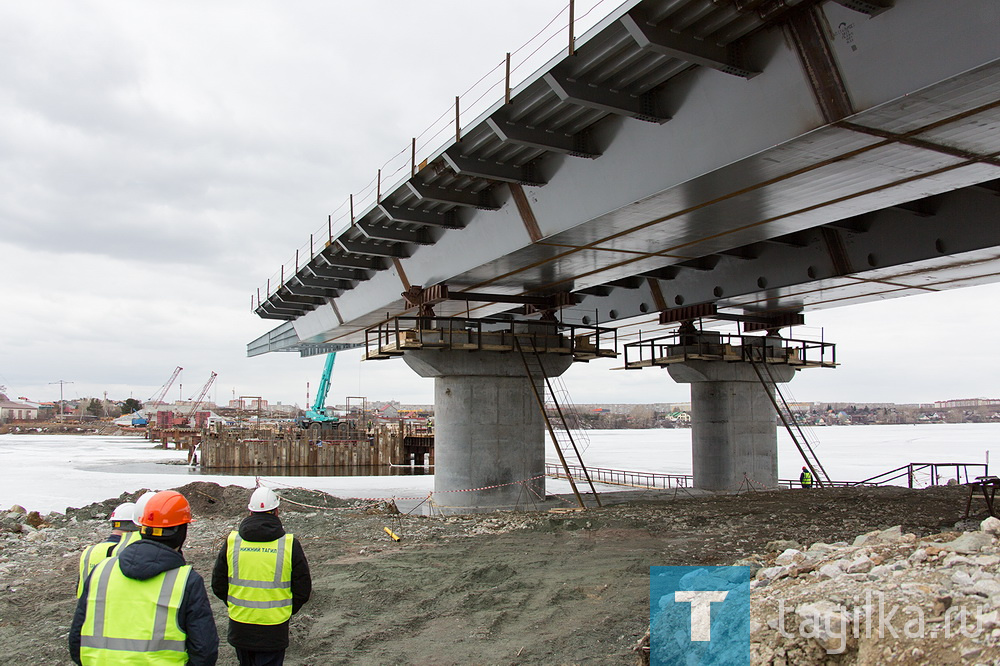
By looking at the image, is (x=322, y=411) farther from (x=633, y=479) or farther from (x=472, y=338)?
(x=472, y=338)

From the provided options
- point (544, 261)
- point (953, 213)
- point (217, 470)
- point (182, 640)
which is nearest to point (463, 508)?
point (544, 261)

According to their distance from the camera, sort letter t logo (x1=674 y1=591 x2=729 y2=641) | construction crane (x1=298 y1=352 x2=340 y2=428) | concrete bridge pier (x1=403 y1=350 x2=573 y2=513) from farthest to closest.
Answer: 1. construction crane (x1=298 y1=352 x2=340 y2=428)
2. concrete bridge pier (x1=403 y1=350 x2=573 y2=513)
3. letter t logo (x1=674 y1=591 x2=729 y2=641)

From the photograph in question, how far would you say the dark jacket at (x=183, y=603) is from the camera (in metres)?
3.65

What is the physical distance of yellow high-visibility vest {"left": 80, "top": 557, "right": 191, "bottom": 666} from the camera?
3.66 meters

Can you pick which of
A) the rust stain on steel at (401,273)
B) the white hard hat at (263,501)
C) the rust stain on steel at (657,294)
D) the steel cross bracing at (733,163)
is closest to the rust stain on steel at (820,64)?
the steel cross bracing at (733,163)

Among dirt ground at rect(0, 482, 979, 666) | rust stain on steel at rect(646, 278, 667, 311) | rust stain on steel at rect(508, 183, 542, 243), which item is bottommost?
dirt ground at rect(0, 482, 979, 666)

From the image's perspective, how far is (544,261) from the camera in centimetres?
1440

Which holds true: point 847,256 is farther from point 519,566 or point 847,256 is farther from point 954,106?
point 519,566

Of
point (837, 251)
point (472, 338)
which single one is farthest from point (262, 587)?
point (837, 251)

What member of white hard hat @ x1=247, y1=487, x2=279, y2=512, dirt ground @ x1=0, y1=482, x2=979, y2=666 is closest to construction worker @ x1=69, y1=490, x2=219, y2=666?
white hard hat @ x1=247, y1=487, x2=279, y2=512

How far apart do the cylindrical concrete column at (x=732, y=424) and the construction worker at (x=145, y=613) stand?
22004mm
